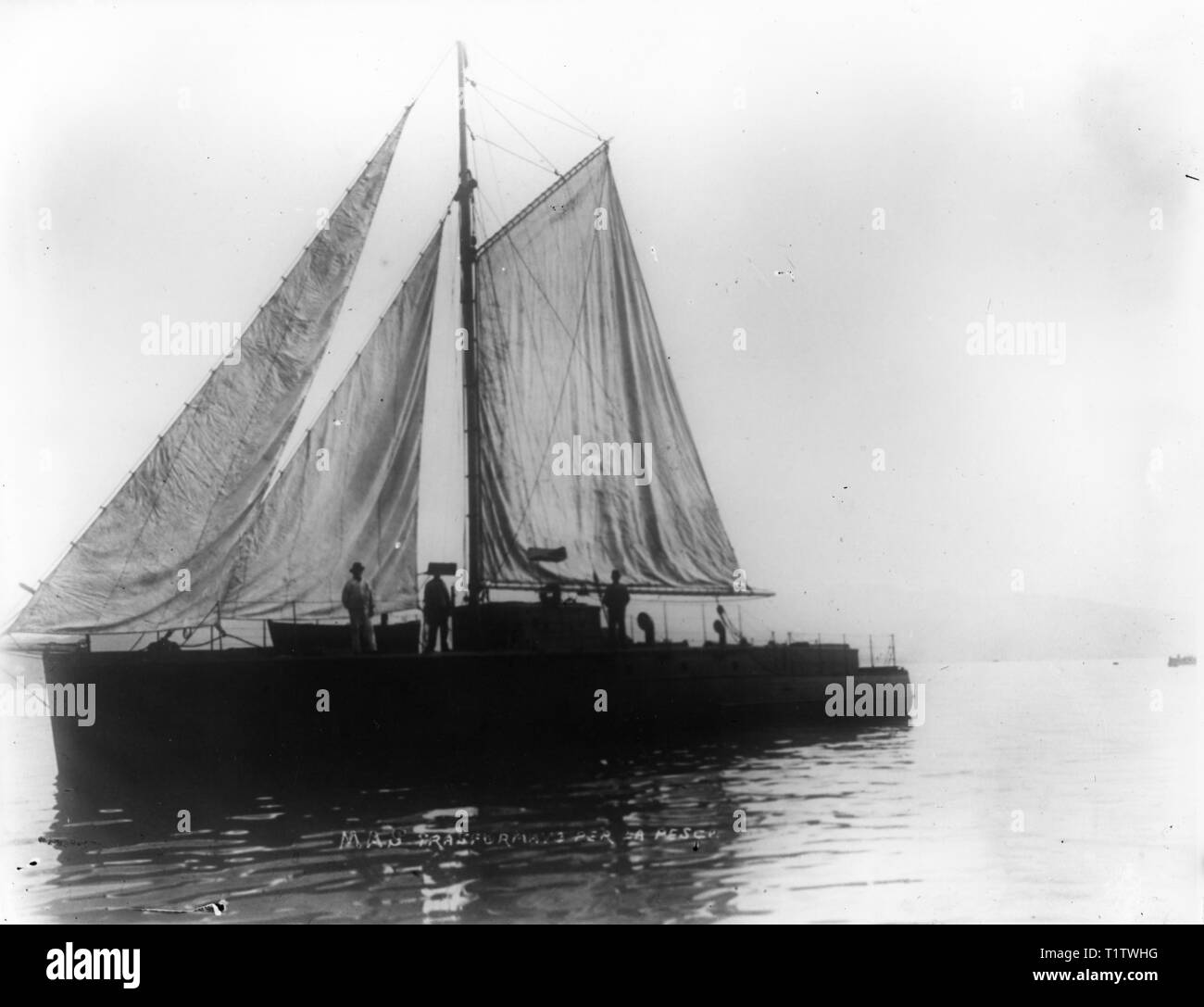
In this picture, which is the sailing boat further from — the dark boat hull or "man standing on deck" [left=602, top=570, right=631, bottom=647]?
"man standing on deck" [left=602, top=570, right=631, bottom=647]

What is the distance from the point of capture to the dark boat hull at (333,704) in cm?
2116

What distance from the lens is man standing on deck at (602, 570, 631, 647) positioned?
26844 mm

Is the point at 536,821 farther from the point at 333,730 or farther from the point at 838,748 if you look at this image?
the point at 838,748

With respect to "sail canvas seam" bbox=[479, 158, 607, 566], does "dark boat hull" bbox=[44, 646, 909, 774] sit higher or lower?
lower

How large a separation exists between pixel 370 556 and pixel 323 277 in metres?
5.48

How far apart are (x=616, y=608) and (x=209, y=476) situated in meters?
9.78

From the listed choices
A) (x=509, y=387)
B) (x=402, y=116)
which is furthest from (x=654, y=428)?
(x=402, y=116)

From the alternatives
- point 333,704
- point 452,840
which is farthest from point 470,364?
point 452,840

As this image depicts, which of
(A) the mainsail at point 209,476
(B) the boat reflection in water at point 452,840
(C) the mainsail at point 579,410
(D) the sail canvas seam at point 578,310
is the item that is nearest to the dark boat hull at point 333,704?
(B) the boat reflection in water at point 452,840

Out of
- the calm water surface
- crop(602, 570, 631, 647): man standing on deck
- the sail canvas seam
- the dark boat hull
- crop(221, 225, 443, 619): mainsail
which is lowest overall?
the calm water surface

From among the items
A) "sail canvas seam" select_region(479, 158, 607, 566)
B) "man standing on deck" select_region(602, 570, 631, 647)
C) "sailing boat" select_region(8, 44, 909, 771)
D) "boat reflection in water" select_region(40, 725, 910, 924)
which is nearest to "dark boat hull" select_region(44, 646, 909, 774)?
"sailing boat" select_region(8, 44, 909, 771)

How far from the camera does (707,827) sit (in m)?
16.0

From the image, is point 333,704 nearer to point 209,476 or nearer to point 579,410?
point 209,476

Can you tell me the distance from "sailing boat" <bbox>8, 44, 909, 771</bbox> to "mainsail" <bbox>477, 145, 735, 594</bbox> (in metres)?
0.05
